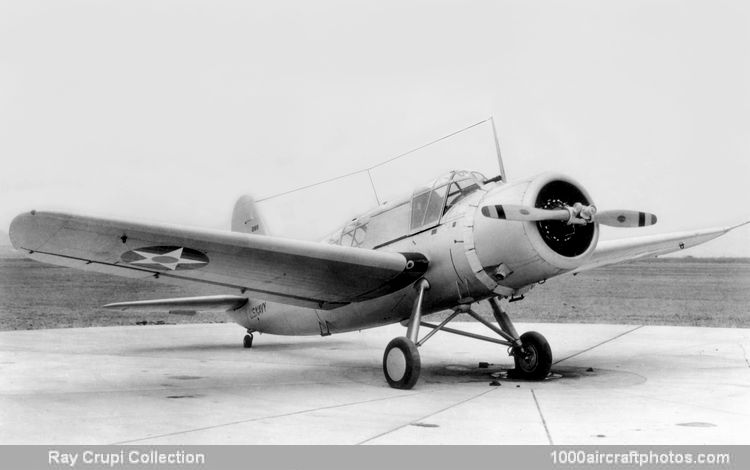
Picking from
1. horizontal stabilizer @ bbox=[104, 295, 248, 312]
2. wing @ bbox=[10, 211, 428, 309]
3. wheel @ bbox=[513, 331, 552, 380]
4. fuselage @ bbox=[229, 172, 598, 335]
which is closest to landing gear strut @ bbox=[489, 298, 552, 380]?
wheel @ bbox=[513, 331, 552, 380]

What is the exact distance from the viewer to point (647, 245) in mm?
11164

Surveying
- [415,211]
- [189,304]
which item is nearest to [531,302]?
[189,304]

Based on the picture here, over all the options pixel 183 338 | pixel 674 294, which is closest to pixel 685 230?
pixel 183 338

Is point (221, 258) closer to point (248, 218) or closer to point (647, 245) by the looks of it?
point (248, 218)

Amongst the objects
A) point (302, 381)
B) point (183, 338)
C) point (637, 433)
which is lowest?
point (637, 433)

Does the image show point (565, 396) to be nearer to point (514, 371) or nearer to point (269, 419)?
point (514, 371)

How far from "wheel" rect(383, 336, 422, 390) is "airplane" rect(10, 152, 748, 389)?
0.05 feet

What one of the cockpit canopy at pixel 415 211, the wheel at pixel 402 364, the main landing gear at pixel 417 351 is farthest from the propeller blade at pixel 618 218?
the wheel at pixel 402 364

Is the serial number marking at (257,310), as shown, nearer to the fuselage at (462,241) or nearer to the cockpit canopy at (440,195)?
the fuselage at (462,241)

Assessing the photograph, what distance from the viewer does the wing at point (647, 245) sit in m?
10.7

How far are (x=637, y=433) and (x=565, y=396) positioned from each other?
6.53ft

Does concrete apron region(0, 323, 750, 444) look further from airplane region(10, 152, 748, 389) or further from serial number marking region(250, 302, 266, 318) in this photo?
airplane region(10, 152, 748, 389)

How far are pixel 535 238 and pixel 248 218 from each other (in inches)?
296

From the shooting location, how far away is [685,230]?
11586 mm
